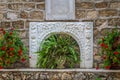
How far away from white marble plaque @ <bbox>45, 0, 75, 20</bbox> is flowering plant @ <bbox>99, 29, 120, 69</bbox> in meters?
0.69

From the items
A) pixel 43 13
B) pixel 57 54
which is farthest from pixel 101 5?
pixel 57 54

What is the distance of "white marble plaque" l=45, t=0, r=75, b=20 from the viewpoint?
4.49 m

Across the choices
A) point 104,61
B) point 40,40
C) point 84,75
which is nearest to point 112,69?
point 104,61

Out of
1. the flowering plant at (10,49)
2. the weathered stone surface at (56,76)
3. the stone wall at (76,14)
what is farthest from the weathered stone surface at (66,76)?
the flowering plant at (10,49)

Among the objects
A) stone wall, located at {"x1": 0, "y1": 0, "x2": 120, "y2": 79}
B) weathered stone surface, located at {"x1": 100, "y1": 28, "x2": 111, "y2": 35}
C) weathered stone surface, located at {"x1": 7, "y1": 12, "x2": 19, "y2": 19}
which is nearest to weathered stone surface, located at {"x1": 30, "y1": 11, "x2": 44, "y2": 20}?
stone wall, located at {"x1": 0, "y1": 0, "x2": 120, "y2": 79}

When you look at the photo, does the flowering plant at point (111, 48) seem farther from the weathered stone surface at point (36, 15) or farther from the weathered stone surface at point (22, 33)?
the weathered stone surface at point (22, 33)

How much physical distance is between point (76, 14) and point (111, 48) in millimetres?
816

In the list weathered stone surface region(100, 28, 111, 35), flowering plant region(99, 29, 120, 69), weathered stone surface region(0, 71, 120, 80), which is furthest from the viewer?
weathered stone surface region(100, 28, 111, 35)

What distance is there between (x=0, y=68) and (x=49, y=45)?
846mm

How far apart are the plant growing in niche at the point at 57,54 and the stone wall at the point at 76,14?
1.20ft

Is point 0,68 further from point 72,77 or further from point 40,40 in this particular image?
point 72,77

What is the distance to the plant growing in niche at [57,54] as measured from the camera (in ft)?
14.2

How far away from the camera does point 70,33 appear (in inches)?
177

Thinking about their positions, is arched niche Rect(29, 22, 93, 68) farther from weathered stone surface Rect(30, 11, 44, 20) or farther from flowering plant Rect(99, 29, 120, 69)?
flowering plant Rect(99, 29, 120, 69)
